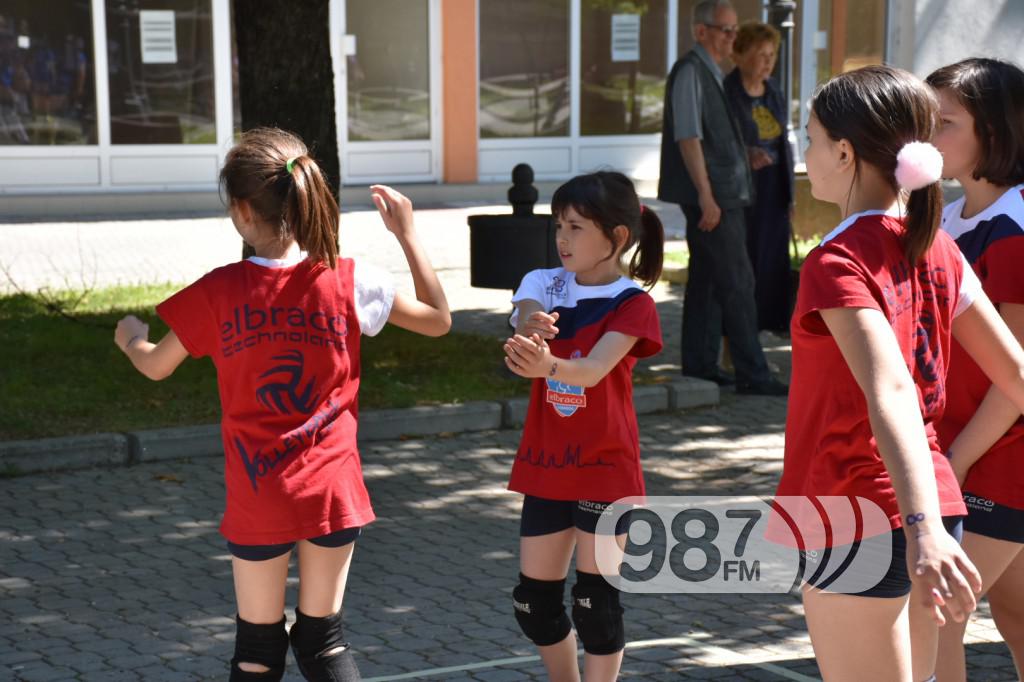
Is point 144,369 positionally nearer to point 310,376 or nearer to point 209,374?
point 310,376

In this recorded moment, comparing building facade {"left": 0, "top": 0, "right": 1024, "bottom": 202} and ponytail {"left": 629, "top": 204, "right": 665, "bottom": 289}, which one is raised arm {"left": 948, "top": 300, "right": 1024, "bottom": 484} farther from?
building facade {"left": 0, "top": 0, "right": 1024, "bottom": 202}

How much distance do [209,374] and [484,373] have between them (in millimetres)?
1658

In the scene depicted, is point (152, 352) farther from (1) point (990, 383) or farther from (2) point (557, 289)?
(1) point (990, 383)

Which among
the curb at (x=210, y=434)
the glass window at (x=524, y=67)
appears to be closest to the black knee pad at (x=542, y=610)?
the curb at (x=210, y=434)

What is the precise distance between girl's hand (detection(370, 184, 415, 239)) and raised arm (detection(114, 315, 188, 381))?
62 centimetres

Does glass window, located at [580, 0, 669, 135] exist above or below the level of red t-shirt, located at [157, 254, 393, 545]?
above

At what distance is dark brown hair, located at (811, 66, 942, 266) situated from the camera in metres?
2.89

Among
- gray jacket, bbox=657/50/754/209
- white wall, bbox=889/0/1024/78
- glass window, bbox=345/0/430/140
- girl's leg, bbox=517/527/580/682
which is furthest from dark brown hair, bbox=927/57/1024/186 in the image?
white wall, bbox=889/0/1024/78

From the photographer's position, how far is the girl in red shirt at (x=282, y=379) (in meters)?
3.54

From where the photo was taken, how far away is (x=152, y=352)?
3691 mm

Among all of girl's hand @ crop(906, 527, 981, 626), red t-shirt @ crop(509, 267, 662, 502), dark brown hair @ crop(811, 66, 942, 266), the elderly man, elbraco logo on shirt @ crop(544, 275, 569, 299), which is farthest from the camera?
the elderly man

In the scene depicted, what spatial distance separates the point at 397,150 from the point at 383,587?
14888mm

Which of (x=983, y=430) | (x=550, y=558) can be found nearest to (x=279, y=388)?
(x=550, y=558)

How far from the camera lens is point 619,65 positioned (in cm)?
2134
